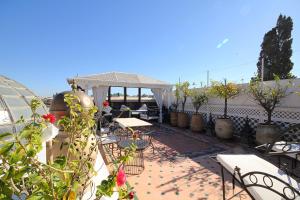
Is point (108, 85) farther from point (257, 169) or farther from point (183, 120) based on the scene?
point (257, 169)

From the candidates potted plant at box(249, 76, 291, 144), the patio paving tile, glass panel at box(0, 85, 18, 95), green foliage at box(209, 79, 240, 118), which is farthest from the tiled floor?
glass panel at box(0, 85, 18, 95)

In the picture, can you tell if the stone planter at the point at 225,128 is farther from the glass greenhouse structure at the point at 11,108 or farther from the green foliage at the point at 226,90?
the glass greenhouse structure at the point at 11,108

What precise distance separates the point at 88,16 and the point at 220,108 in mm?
7938

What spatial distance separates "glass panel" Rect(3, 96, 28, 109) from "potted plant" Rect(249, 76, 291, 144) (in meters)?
6.78

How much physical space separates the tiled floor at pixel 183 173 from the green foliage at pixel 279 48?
15.1 m

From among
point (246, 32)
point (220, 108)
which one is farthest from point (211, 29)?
point (220, 108)

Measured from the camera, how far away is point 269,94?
22.0ft

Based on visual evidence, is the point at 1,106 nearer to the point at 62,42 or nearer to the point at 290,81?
the point at 290,81

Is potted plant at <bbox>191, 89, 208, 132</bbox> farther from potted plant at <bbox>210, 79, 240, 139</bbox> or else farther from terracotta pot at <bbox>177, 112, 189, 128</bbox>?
potted plant at <bbox>210, 79, 240, 139</bbox>

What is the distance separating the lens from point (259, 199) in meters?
1.95

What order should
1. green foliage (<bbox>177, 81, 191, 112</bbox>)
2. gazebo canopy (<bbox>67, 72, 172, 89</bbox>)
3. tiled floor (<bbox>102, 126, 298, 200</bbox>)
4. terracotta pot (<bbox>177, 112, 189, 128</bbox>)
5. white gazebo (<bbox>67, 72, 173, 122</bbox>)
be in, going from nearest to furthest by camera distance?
tiled floor (<bbox>102, 126, 298, 200</bbox>) < terracotta pot (<bbox>177, 112, 189, 128</bbox>) < green foliage (<bbox>177, 81, 191, 112</bbox>) < gazebo canopy (<bbox>67, 72, 172, 89</bbox>) < white gazebo (<bbox>67, 72, 173, 122</bbox>)

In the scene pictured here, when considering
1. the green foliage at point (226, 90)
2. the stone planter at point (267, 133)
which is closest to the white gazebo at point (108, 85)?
the green foliage at point (226, 90)

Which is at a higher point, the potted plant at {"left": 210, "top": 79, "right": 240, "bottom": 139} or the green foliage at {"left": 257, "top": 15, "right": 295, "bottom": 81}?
the green foliage at {"left": 257, "top": 15, "right": 295, "bottom": 81}

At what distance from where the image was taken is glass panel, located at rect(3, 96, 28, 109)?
201 cm
